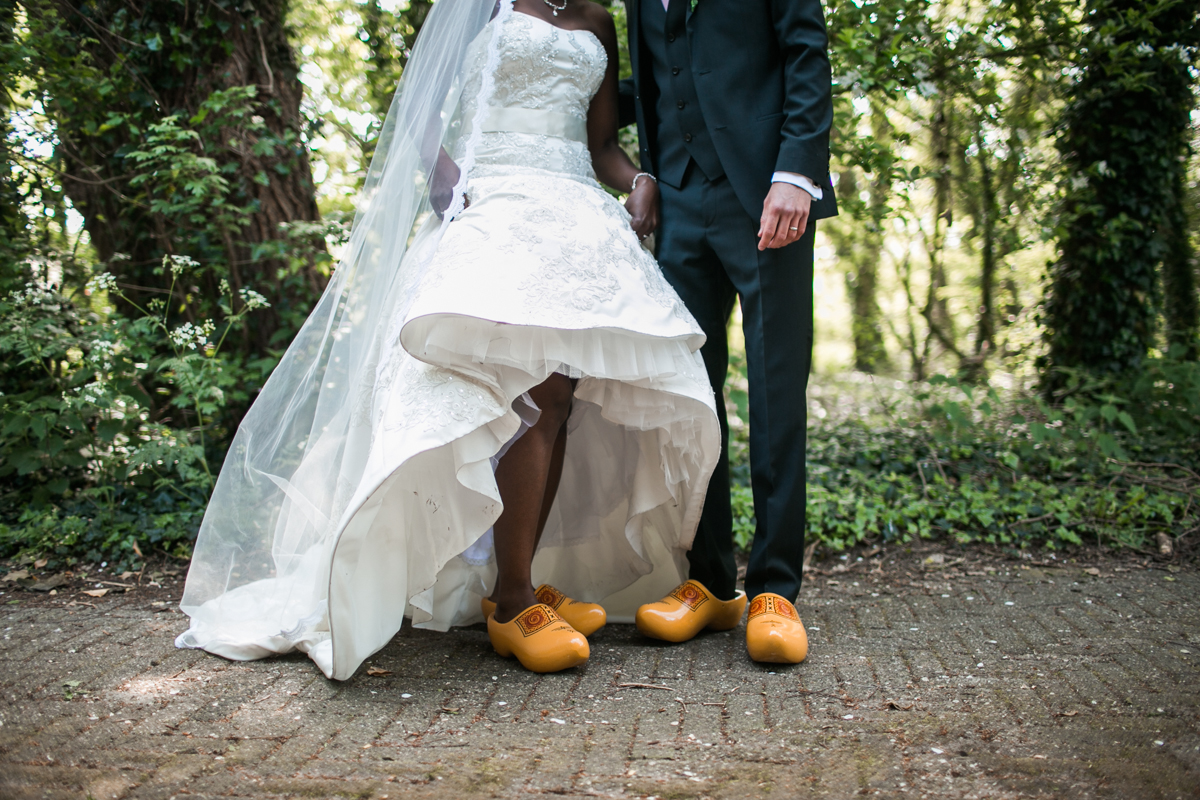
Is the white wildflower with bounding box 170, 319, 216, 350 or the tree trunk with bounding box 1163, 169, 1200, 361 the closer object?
the white wildflower with bounding box 170, 319, 216, 350

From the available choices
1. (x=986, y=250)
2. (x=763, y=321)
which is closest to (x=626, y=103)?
(x=763, y=321)

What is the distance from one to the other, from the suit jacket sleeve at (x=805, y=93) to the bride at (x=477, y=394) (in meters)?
0.43

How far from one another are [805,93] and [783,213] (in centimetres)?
31

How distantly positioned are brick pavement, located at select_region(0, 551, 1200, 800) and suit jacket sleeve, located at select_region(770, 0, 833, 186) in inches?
48.6

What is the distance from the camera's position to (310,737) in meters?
1.50

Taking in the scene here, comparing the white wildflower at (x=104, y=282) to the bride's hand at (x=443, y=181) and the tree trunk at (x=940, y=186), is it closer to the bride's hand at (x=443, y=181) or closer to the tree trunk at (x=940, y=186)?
the bride's hand at (x=443, y=181)

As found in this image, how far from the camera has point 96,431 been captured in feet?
9.95

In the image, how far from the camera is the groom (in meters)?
1.93

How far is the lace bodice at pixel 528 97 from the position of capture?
81.4 inches

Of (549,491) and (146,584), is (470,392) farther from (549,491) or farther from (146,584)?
(146,584)

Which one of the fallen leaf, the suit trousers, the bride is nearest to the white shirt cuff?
the suit trousers

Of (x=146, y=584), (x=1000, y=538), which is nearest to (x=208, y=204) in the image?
(x=146, y=584)

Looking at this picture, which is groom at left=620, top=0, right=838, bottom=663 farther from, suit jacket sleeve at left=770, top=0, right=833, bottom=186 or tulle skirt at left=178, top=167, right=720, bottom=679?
tulle skirt at left=178, top=167, right=720, bottom=679

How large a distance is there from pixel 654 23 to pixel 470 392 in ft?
3.77
